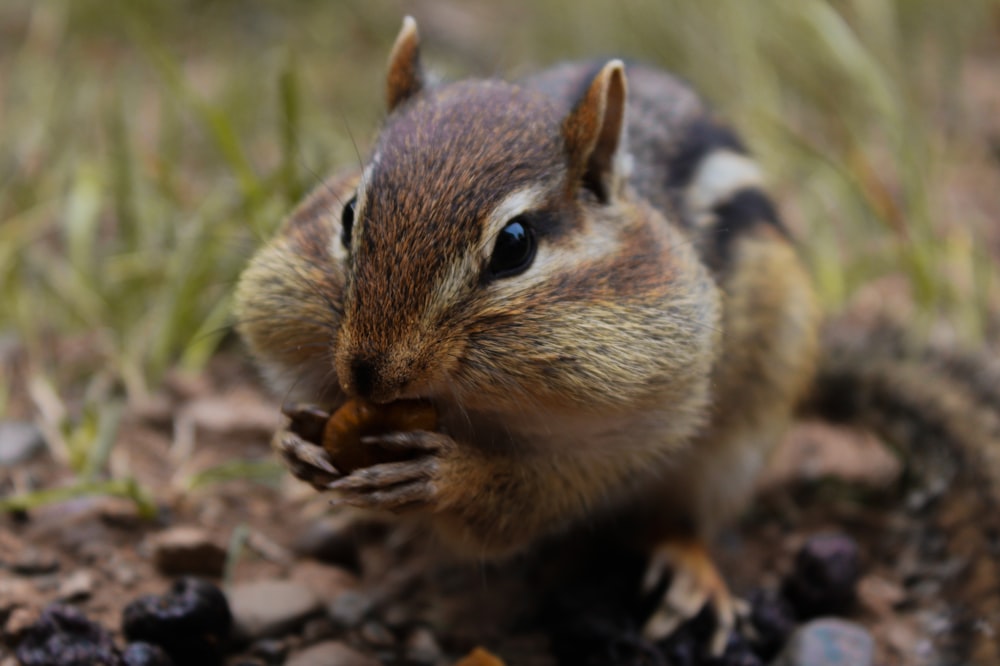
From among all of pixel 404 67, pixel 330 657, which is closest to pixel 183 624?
pixel 330 657

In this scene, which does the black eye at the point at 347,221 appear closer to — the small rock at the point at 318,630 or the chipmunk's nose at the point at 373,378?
the chipmunk's nose at the point at 373,378

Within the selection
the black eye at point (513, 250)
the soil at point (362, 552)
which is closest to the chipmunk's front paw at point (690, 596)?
the soil at point (362, 552)

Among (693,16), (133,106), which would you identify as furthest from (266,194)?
(693,16)

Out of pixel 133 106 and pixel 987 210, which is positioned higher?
pixel 987 210

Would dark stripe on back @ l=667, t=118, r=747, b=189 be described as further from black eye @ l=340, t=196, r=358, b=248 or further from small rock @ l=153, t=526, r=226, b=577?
small rock @ l=153, t=526, r=226, b=577

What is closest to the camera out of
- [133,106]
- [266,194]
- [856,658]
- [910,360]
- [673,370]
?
[673,370]

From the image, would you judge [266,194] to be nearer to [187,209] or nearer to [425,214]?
[187,209]
